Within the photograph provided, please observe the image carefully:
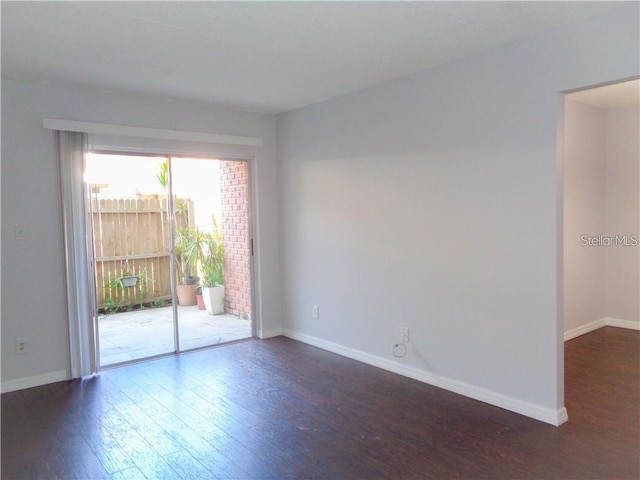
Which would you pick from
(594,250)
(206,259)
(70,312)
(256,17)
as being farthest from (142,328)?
(594,250)

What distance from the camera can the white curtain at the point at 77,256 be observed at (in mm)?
3871

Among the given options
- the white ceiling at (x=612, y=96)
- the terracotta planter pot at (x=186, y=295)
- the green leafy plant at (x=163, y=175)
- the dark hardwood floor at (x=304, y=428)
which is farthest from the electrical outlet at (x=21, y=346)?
the white ceiling at (x=612, y=96)

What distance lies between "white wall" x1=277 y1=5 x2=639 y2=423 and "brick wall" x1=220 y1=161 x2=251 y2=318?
875mm

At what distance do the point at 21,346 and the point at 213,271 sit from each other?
84.3 inches

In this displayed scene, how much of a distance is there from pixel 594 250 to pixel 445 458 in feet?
12.3

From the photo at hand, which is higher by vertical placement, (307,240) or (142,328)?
(307,240)

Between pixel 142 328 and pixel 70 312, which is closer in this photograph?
pixel 70 312

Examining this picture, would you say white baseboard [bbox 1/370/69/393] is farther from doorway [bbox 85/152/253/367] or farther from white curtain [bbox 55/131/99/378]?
doorway [bbox 85/152/253/367]

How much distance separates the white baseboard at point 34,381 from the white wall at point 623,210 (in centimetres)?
574

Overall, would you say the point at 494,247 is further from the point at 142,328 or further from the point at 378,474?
the point at 142,328

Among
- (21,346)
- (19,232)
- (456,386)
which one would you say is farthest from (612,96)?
(21,346)

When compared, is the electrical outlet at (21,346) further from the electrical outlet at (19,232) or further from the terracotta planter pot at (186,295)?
the terracotta planter pot at (186,295)

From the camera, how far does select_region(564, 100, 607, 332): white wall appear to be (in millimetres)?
4836

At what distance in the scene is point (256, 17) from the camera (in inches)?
100
